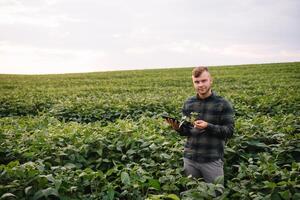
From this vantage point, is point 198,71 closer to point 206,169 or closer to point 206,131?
point 206,131

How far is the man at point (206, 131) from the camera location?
3.86 metres

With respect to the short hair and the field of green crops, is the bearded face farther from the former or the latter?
the field of green crops

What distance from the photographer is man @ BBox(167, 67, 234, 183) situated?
3.86 m

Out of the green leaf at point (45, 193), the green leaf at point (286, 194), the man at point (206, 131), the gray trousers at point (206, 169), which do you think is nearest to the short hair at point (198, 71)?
the man at point (206, 131)

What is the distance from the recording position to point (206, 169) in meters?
3.94

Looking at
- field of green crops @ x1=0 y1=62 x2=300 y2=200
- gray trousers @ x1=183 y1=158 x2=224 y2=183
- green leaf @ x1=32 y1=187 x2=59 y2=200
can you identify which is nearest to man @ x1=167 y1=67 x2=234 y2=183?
gray trousers @ x1=183 y1=158 x2=224 y2=183

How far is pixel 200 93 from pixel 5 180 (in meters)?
2.28

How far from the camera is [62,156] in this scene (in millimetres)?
4559

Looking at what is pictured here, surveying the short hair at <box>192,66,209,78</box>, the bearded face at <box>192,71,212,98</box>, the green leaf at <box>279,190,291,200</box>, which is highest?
the short hair at <box>192,66,209,78</box>

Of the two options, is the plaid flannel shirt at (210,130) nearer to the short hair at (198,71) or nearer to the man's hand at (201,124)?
the man's hand at (201,124)

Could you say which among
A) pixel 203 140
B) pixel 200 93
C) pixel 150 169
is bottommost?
pixel 150 169

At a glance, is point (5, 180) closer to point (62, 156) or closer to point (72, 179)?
point (72, 179)

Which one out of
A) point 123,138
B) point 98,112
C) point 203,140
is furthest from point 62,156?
point 98,112

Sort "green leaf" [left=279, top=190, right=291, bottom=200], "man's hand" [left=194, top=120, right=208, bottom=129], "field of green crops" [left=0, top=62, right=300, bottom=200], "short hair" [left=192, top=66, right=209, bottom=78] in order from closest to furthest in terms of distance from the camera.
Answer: "green leaf" [left=279, top=190, right=291, bottom=200], "field of green crops" [left=0, top=62, right=300, bottom=200], "man's hand" [left=194, top=120, right=208, bottom=129], "short hair" [left=192, top=66, right=209, bottom=78]
